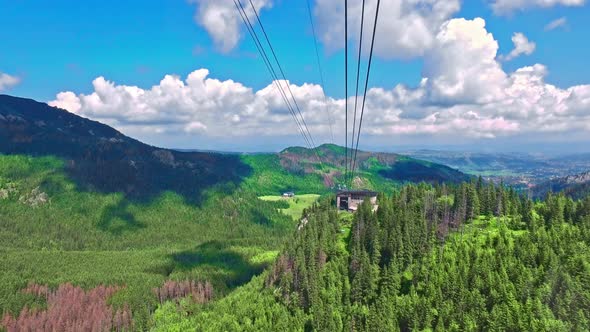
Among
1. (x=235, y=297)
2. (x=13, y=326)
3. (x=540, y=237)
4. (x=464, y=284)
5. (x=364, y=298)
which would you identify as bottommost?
(x=13, y=326)

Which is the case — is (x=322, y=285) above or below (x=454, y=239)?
below

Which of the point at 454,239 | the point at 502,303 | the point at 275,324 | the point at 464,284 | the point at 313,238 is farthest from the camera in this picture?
the point at 313,238

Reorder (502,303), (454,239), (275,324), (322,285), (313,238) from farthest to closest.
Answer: (313,238)
(454,239)
(322,285)
(275,324)
(502,303)

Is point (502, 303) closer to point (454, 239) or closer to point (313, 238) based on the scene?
point (454, 239)

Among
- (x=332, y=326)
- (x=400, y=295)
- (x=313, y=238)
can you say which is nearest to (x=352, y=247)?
(x=313, y=238)

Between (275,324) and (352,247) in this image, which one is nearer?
(275,324)

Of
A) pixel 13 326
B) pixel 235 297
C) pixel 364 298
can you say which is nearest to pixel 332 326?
pixel 364 298

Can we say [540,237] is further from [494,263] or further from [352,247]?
[352,247]
